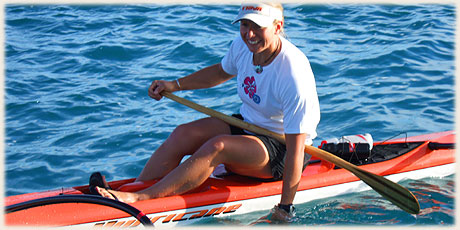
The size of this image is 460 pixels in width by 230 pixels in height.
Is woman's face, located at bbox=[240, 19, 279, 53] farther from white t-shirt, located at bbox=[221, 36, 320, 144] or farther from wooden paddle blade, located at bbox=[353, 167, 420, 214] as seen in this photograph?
wooden paddle blade, located at bbox=[353, 167, 420, 214]

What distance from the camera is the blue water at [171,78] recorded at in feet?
15.4

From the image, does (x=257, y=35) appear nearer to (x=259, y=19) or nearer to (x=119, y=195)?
(x=259, y=19)

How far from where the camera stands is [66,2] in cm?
926

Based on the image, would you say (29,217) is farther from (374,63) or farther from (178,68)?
(374,63)

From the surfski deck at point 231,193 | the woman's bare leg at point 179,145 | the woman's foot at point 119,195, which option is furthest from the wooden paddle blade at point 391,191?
the woman's foot at point 119,195

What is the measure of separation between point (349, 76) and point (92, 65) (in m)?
3.24

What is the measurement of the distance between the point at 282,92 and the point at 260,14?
48 centimetres

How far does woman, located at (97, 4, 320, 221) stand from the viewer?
324 cm

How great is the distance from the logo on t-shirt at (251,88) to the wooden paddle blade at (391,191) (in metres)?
0.85

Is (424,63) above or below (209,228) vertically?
above

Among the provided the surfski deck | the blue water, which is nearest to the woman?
the surfski deck

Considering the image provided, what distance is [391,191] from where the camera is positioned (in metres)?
3.63

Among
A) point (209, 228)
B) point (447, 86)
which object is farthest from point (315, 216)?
point (447, 86)

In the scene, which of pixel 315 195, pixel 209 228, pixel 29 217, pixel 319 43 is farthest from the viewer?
pixel 319 43
